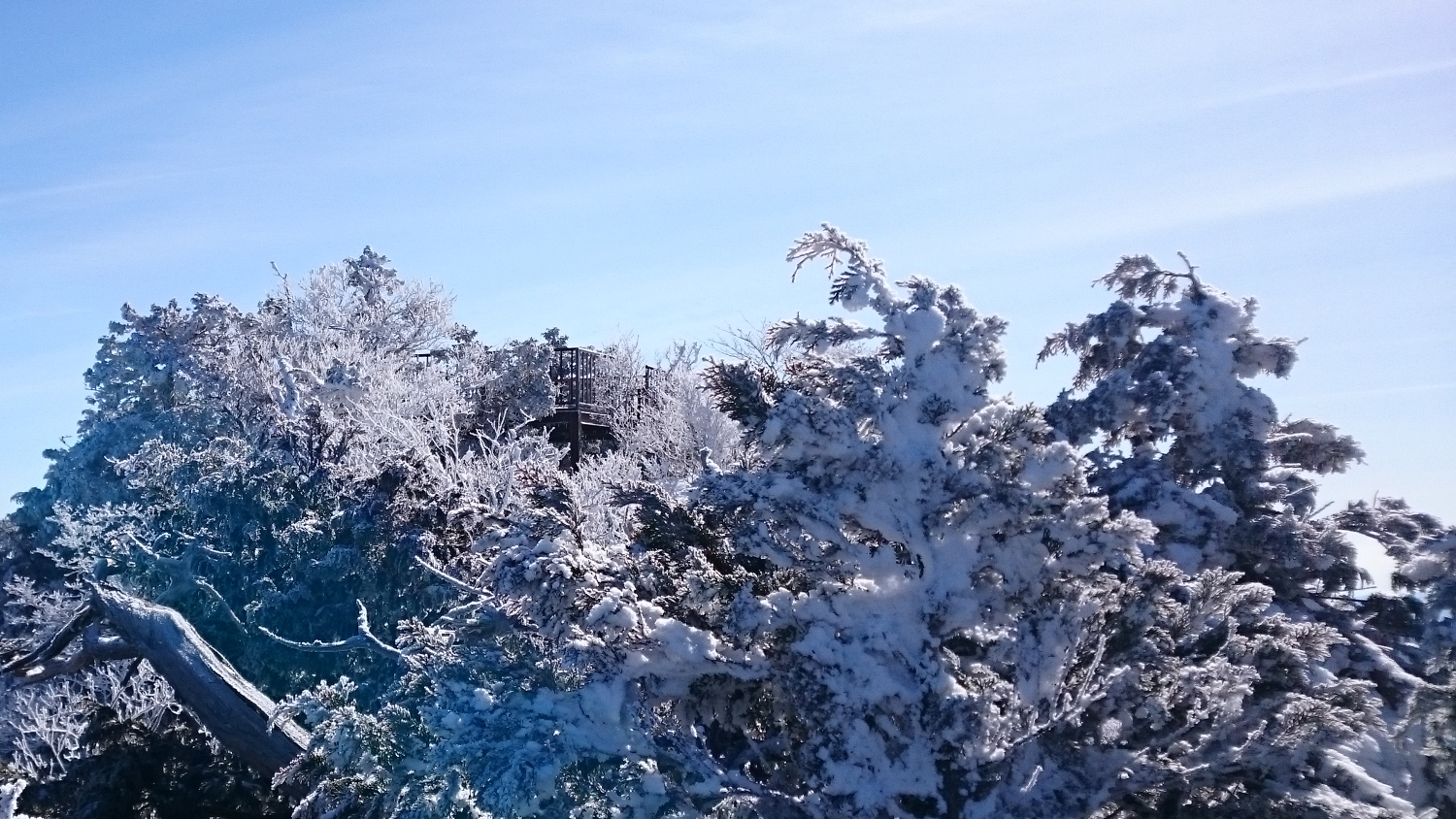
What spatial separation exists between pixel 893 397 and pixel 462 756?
280 centimetres

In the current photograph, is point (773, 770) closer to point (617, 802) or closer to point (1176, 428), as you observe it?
point (617, 802)

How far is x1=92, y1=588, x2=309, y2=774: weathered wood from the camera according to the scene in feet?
33.2

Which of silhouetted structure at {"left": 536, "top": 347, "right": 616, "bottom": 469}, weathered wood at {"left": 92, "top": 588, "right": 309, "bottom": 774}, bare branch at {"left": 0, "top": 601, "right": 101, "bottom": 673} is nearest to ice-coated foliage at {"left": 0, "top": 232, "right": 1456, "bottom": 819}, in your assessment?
weathered wood at {"left": 92, "top": 588, "right": 309, "bottom": 774}

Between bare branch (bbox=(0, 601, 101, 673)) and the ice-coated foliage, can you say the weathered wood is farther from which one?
bare branch (bbox=(0, 601, 101, 673))

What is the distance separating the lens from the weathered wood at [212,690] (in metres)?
10.1

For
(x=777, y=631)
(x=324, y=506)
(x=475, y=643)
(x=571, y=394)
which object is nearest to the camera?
(x=777, y=631)

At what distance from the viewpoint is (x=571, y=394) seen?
98.5 feet

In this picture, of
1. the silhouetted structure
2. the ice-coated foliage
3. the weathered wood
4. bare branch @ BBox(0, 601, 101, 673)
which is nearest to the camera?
the ice-coated foliage

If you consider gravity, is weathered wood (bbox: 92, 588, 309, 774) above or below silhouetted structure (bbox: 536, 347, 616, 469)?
below

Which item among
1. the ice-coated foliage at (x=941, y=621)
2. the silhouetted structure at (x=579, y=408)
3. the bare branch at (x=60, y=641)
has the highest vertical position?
the silhouetted structure at (x=579, y=408)

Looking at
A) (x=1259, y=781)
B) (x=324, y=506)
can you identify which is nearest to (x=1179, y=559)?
→ (x=1259, y=781)

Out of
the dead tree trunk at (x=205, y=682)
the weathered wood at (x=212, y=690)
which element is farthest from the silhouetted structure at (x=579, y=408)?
the weathered wood at (x=212, y=690)

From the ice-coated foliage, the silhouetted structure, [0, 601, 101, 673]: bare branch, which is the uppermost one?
the silhouetted structure

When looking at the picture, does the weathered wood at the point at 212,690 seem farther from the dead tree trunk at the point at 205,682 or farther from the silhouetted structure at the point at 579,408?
the silhouetted structure at the point at 579,408
